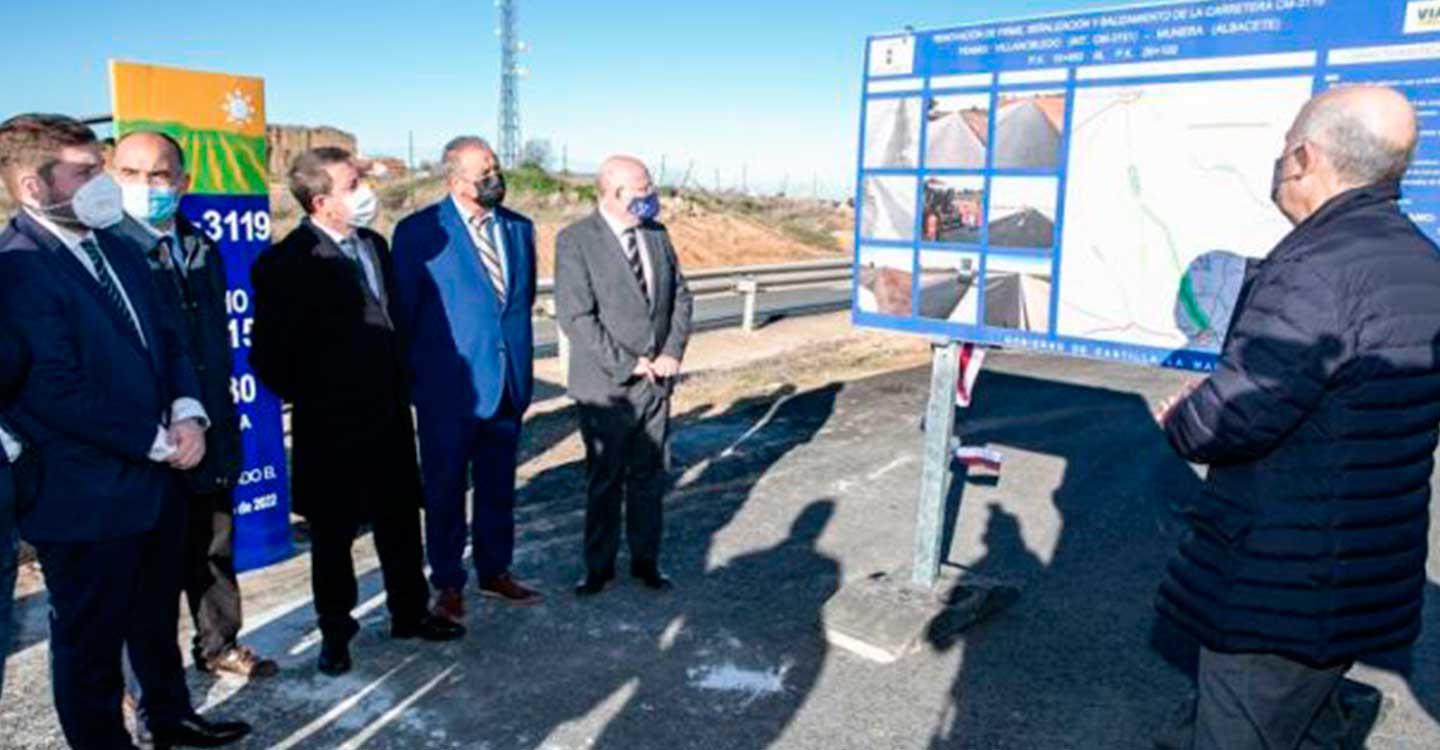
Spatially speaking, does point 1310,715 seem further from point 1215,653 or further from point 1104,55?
point 1104,55

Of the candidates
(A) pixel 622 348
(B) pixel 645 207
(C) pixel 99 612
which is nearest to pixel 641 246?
(B) pixel 645 207

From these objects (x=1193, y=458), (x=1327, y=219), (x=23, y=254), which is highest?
(x=1327, y=219)

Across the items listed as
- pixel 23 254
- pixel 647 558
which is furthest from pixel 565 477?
pixel 23 254

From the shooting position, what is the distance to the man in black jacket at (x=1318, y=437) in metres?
2.15

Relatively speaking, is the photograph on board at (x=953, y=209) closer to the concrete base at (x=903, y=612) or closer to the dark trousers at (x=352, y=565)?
the concrete base at (x=903, y=612)

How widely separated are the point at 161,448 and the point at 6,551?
535 millimetres

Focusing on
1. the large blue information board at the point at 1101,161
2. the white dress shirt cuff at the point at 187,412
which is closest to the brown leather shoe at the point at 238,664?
the white dress shirt cuff at the point at 187,412

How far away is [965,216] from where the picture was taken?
4.13m

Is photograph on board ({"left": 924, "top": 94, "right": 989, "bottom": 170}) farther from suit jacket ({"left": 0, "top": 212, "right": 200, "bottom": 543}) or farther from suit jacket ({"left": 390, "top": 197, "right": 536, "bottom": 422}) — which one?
suit jacket ({"left": 0, "top": 212, "right": 200, "bottom": 543})

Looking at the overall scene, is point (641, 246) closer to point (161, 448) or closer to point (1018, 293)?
point (1018, 293)

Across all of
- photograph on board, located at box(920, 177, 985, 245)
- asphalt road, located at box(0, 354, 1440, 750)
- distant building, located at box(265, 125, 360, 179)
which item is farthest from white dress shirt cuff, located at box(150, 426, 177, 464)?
distant building, located at box(265, 125, 360, 179)

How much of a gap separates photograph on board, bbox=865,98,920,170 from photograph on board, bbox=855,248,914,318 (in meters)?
0.38

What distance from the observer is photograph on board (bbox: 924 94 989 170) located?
13.3ft

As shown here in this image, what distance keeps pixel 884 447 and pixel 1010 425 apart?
1498 millimetres
